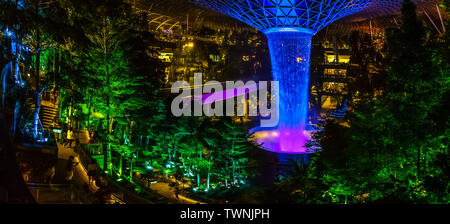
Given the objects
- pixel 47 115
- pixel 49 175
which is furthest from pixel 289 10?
pixel 49 175

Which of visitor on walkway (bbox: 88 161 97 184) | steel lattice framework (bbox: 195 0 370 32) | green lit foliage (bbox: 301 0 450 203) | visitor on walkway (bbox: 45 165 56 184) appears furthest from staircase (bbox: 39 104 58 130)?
green lit foliage (bbox: 301 0 450 203)

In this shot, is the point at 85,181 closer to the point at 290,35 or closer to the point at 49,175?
the point at 49,175

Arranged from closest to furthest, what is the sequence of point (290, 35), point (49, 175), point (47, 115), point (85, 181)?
point (49, 175) < point (85, 181) < point (47, 115) < point (290, 35)

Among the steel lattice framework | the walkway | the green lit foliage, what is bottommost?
the walkway

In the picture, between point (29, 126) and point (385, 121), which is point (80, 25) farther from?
point (385, 121)

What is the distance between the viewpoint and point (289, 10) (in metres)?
23.8

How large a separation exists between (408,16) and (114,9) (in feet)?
52.0

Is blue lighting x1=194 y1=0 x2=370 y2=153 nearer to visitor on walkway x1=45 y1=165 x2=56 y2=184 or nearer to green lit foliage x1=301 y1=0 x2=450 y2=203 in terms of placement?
Result: green lit foliage x1=301 y1=0 x2=450 y2=203

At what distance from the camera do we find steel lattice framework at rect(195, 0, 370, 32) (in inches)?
939

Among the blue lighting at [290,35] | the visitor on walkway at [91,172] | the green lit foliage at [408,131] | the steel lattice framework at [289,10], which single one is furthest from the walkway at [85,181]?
the steel lattice framework at [289,10]

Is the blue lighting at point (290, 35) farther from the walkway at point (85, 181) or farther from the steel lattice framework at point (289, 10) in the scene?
the walkway at point (85, 181)

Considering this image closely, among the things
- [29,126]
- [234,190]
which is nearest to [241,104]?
[234,190]

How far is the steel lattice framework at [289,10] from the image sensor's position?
23844 millimetres
